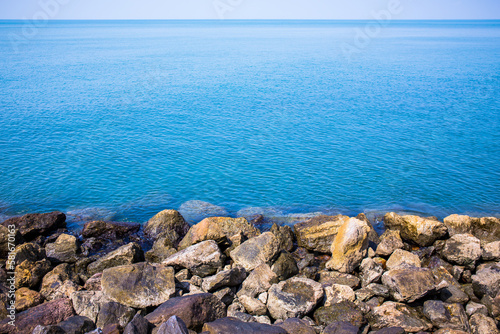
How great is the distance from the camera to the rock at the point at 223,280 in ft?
53.0

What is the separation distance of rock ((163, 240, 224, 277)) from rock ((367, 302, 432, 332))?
728 cm

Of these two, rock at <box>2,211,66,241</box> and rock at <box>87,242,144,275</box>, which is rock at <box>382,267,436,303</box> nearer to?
rock at <box>87,242,144,275</box>

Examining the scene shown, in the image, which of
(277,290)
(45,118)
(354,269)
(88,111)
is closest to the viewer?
(277,290)

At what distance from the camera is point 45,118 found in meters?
46.6

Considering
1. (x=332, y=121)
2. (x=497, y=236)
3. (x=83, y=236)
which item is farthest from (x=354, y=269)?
(x=332, y=121)

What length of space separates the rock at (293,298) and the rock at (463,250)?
803cm

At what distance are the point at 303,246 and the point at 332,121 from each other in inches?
1119

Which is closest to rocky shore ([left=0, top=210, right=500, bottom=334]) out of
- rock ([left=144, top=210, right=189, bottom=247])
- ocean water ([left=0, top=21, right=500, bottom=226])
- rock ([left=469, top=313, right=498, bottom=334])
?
rock ([left=469, top=313, right=498, bottom=334])

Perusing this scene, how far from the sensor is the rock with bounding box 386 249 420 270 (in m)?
18.5

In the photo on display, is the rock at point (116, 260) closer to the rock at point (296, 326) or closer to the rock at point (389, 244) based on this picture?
the rock at point (296, 326)

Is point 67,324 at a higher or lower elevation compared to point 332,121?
lower

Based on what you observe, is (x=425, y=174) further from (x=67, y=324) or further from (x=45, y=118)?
(x=45, y=118)

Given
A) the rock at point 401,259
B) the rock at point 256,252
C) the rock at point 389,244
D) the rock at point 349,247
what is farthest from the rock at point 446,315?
the rock at point 256,252

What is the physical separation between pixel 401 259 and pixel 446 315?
13.4ft
